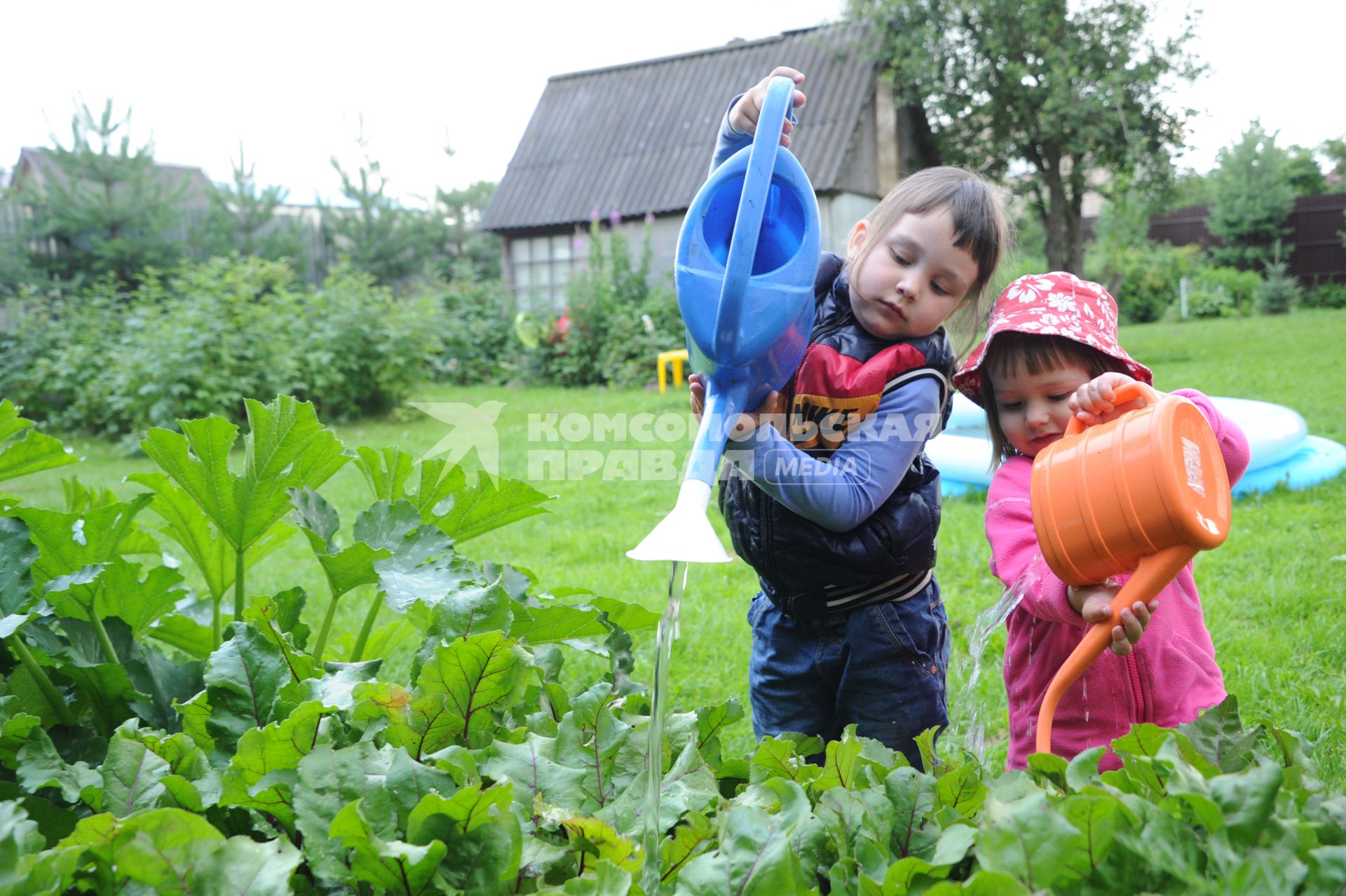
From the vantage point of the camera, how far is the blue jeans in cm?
173

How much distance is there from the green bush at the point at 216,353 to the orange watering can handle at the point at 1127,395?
755cm

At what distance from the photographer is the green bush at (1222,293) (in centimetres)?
1786

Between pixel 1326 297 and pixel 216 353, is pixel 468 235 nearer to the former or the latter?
pixel 216 353

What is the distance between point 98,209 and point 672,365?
360 inches

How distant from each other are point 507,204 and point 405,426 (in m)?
6.51

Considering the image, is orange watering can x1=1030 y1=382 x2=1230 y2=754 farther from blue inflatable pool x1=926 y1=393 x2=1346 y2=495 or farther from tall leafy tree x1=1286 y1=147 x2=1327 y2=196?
tall leafy tree x1=1286 y1=147 x2=1327 y2=196

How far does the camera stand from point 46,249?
13.9 meters

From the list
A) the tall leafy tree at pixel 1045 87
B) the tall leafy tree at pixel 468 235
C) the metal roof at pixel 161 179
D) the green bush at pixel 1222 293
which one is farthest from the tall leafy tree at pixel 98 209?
the green bush at pixel 1222 293

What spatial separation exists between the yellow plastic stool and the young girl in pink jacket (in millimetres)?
7903

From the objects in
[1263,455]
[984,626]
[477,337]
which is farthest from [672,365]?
[984,626]

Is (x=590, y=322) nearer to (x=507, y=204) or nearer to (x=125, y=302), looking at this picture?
(x=507, y=204)

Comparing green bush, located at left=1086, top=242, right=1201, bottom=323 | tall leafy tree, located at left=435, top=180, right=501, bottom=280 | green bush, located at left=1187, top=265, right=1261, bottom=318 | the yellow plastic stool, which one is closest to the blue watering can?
the yellow plastic stool

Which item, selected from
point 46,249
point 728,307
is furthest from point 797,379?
point 46,249

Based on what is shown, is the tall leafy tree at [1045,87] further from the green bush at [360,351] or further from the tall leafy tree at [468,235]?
the tall leafy tree at [468,235]
